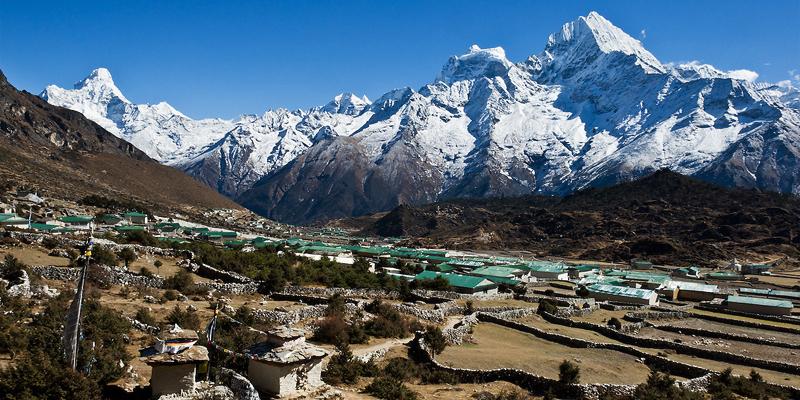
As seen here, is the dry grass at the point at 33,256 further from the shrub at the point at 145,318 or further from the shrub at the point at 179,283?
the shrub at the point at 145,318

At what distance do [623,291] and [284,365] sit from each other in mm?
47561

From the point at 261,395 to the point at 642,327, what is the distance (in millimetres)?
34082

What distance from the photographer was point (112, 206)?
9431cm

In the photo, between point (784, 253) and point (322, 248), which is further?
point (784, 253)

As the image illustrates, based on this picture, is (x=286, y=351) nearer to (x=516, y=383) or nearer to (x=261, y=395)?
(x=261, y=395)

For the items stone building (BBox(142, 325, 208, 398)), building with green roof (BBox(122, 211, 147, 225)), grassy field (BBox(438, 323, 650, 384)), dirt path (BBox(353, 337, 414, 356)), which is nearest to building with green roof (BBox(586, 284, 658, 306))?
grassy field (BBox(438, 323, 650, 384))

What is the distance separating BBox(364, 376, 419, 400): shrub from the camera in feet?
56.7

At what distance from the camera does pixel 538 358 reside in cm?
2695

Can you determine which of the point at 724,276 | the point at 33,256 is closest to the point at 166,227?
the point at 33,256

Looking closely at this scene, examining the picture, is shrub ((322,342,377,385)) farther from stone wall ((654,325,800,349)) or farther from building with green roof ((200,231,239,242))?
building with green roof ((200,231,239,242))

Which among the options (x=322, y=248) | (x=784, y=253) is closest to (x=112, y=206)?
(x=322, y=248)

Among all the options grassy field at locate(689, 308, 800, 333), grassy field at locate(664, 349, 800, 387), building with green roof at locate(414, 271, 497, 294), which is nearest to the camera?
grassy field at locate(664, 349, 800, 387)

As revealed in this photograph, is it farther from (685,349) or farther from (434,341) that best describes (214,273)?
(685,349)

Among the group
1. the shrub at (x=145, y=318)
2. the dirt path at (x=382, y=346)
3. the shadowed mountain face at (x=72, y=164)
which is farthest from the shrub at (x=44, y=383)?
the shadowed mountain face at (x=72, y=164)
